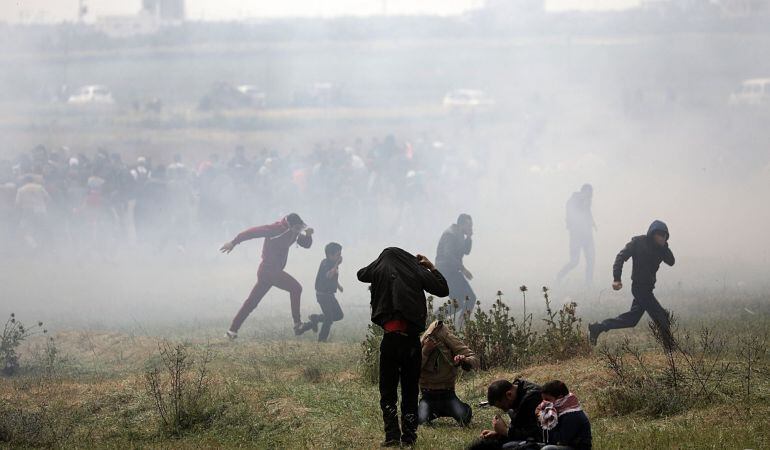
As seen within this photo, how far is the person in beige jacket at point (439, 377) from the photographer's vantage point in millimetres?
9312

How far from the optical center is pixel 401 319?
8.59 metres

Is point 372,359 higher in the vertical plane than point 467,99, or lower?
lower

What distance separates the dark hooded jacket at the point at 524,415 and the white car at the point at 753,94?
113 feet

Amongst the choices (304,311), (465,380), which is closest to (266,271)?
(304,311)

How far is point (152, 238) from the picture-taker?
27516 millimetres

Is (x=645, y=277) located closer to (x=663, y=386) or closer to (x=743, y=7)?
(x=663, y=386)

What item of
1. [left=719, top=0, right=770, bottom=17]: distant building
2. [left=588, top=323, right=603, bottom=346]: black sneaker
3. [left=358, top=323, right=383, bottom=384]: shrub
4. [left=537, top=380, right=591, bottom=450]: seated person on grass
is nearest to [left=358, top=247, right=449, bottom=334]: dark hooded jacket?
[left=537, top=380, right=591, bottom=450]: seated person on grass

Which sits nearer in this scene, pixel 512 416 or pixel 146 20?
pixel 512 416

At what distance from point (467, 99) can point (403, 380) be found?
3710 cm

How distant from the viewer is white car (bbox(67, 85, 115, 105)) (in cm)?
4506

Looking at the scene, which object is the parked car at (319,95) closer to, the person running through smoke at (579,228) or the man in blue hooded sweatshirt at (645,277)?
the person running through smoke at (579,228)

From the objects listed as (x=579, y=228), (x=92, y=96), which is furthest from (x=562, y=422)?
(x=92, y=96)

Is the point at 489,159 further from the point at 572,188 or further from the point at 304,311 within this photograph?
the point at 304,311

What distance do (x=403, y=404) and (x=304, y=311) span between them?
10.6 metres
